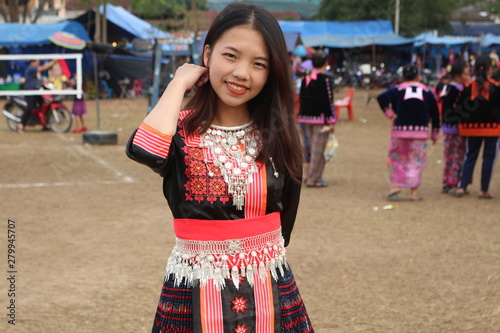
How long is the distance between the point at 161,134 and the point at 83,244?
436 cm

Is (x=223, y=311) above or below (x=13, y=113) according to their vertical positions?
above

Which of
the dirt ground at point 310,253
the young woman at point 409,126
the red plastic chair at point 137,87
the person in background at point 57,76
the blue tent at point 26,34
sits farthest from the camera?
the red plastic chair at point 137,87

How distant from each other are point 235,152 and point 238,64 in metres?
0.29

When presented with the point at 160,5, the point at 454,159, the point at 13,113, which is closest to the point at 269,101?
the point at 454,159

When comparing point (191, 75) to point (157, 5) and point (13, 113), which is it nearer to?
point (13, 113)

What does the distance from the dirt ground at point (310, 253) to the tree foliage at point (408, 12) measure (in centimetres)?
3457

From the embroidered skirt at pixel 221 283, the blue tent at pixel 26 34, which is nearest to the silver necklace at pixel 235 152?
the embroidered skirt at pixel 221 283

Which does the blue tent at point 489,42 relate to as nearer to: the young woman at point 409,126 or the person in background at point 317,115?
the person in background at point 317,115

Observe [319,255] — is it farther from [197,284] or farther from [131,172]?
[131,172]

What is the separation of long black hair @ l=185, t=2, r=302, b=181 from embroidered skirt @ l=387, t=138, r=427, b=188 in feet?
20.2

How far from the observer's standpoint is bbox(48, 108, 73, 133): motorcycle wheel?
50.7ft

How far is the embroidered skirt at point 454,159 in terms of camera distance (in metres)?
8.93

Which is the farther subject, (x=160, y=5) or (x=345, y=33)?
(x=345, y=33)

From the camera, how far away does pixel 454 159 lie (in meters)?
8.98
